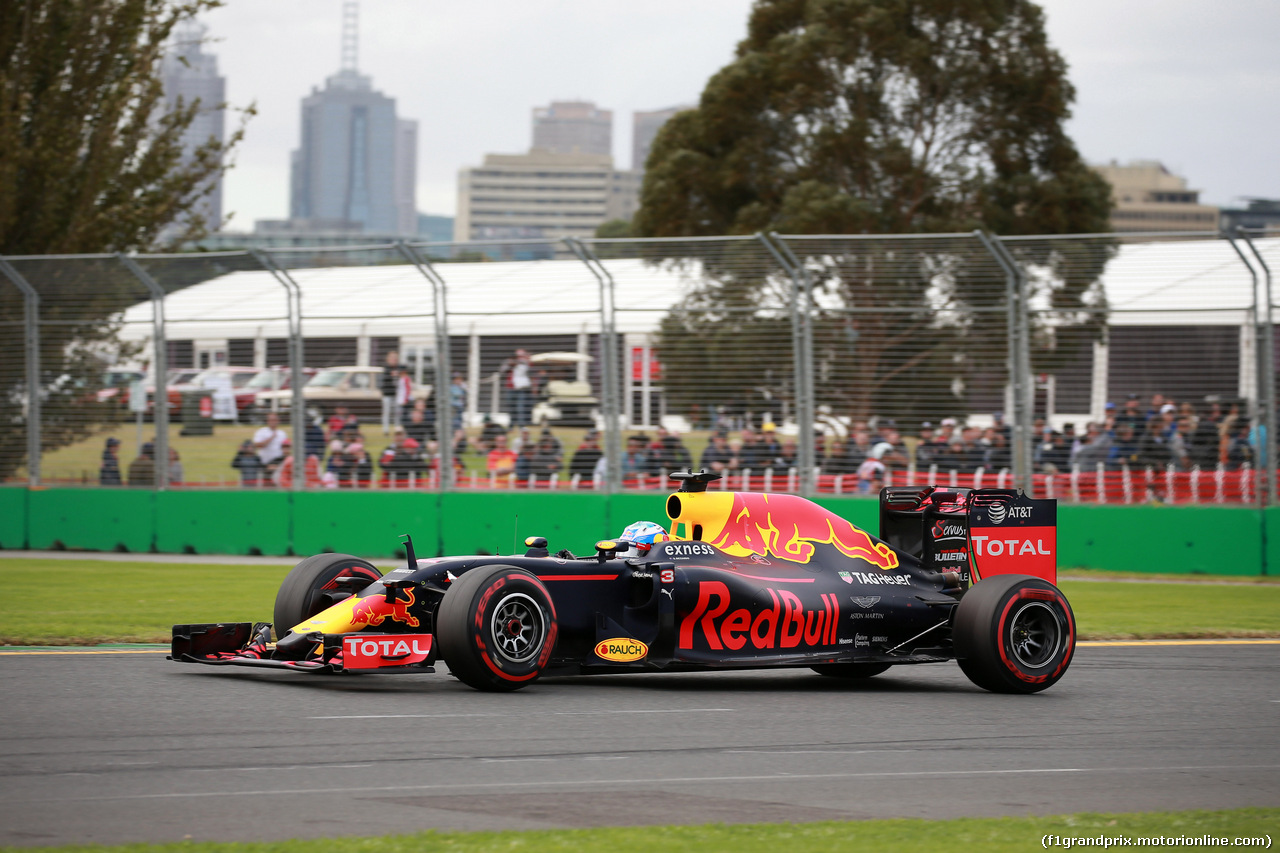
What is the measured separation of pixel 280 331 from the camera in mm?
20125

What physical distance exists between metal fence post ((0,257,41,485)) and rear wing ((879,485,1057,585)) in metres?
13.8

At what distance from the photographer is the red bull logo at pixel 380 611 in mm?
9172

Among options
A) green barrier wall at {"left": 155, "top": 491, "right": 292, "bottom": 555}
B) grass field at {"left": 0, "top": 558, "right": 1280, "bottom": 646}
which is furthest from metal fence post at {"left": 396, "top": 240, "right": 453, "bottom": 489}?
grass field at {"left": 0, "top": 558, "right": 1280, "bottom": 646}

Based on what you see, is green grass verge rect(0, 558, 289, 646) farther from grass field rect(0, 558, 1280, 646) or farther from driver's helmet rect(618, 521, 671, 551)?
driver's helmet rect(618, 521, 671, 551)

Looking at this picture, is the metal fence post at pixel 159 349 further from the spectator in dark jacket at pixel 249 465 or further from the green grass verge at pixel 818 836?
the green grass verge at pixel 818 836

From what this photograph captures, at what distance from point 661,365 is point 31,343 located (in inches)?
330

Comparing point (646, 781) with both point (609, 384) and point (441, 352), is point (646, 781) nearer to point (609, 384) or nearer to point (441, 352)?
point (609, 384)

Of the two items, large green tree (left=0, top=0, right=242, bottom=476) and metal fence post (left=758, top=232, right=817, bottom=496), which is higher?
large green tree (left=0, top=0, right=242, bottom=476)

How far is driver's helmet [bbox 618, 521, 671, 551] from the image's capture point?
993cm

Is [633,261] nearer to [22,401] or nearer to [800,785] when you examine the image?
[22,401]

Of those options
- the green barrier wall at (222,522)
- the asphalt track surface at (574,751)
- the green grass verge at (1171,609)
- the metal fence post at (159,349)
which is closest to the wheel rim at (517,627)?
the asphalt track surface at (574,751)

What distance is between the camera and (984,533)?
35.7ft

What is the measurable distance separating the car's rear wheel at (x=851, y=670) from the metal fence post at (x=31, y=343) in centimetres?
1351

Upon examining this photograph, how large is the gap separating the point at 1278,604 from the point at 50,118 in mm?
19319
